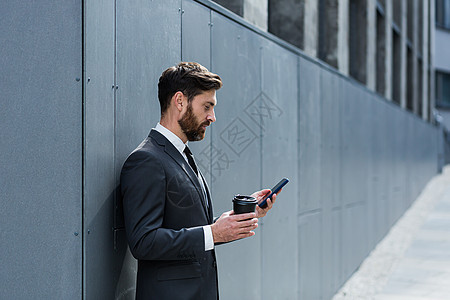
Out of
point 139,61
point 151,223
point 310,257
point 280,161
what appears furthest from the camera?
point 310,257

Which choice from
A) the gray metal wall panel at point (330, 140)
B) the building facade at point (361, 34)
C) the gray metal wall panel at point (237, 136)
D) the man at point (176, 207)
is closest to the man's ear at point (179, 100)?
the man at point (176, 207)

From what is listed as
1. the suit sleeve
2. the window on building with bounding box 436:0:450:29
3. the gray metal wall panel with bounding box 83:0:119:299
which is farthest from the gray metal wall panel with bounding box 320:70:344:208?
the window on building with bounding box 436:0:450:29

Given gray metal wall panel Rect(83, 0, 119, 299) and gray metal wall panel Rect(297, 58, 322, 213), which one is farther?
gray metal wall panel Rect(297, 58, 322, 213)

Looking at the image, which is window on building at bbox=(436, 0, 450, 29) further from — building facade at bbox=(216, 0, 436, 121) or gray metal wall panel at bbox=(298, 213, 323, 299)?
Result: gray metal wall panel at bbox=(298, 213, 323, 299)

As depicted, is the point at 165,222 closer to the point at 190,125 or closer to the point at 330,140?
the point at 190,125

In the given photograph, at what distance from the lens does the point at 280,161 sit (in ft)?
18.8

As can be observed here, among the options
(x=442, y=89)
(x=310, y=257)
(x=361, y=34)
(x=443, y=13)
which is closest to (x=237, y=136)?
(x=310, y=257)

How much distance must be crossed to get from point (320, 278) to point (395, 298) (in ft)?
3.71

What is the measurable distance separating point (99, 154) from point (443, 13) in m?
41.0
